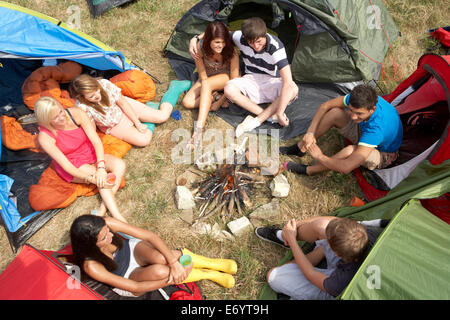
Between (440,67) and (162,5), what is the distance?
4.67 meters

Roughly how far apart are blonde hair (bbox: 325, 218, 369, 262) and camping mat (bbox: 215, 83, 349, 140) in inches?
72.1

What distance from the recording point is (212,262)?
Answer: 2969 mm

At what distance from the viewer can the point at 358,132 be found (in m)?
3.29

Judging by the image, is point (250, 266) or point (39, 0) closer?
point (250, 266)

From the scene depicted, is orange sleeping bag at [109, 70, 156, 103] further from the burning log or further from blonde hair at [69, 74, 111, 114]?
the burning log

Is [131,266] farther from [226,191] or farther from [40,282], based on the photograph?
[226,191]

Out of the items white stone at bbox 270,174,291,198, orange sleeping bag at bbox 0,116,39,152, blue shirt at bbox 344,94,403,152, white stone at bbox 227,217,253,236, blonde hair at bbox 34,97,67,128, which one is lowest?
orange sleeping bag at bbox 0,116,39,152

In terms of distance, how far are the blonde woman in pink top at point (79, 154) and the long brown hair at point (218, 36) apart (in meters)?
1.59

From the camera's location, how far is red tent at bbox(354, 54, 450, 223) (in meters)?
3.01

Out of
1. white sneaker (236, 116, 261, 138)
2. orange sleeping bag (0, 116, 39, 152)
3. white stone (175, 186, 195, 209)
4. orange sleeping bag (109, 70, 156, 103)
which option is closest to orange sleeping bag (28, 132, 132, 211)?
orange sleeping bag (0, 116, 39, 152)

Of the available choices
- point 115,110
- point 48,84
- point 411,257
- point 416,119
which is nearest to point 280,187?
point 411,257

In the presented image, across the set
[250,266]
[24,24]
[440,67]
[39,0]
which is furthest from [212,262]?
[39,0]
